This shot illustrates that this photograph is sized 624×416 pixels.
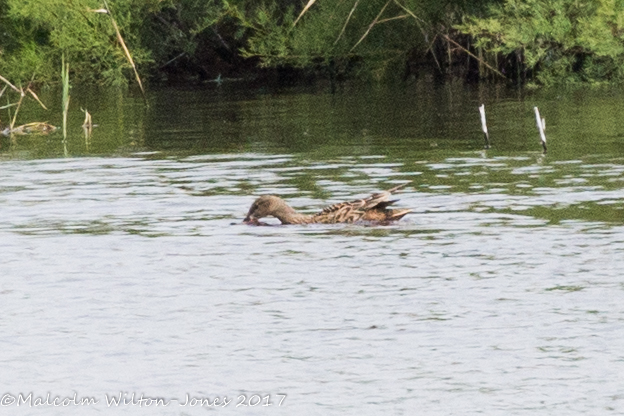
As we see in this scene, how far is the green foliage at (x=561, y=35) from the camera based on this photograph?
3319cm

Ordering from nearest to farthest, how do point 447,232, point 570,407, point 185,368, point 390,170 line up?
point 570,407 → point 185,368 → point 447,232 → point 390,170

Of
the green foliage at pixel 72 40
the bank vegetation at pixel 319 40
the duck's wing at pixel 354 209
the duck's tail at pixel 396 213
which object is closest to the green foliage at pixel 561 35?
the bank vegetation at pixel 319 40

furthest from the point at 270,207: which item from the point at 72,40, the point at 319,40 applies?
the point at 72,40

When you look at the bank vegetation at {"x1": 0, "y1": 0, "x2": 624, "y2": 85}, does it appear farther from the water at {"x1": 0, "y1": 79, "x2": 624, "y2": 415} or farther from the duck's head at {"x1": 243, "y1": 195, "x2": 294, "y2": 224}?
the duck's head at {"x1": 243, "y1": 195, "x2": 294, "y2": 224}

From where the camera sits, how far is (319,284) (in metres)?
11.2

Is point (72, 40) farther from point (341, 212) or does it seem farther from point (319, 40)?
point (341, 212)

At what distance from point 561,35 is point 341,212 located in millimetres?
21265

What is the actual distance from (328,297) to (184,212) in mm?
4900

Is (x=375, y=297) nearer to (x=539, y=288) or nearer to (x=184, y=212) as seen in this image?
(x=539, y=288)

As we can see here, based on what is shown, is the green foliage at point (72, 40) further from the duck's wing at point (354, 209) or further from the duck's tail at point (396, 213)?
the duck's tail at point (396, 213)

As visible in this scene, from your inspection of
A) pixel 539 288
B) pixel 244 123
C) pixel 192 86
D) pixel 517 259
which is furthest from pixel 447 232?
pixel 192 86

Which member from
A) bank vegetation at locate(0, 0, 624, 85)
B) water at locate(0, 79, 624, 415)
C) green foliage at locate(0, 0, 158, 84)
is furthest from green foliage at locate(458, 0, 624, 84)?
green foliage at locate(0, 0, 158, 84)

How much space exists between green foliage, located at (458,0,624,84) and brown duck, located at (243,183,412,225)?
1957 centimetres

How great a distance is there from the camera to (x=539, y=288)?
10.8 meters
